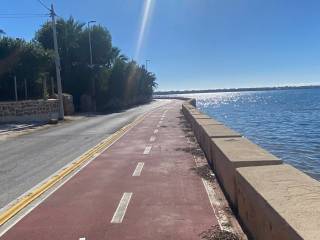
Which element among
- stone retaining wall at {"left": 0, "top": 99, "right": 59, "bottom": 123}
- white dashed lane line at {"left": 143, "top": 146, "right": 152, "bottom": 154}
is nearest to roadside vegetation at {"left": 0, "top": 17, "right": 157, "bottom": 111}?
stone retaining wall at {"left": 0, "top": 99, "right": 59, "bottom": 123}

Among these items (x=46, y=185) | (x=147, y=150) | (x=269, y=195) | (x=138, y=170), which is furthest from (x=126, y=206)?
(x=147, y=150)

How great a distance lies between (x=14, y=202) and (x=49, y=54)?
3265 centimetres

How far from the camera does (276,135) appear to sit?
1249 inches

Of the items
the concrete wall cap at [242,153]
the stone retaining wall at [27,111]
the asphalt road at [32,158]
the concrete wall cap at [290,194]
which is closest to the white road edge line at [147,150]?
the asphalt road at [32,158]

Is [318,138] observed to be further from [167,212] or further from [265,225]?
[265,225]

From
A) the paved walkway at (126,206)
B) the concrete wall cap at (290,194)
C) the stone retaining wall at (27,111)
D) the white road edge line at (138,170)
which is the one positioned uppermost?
the concrete wall cap at (290,194)

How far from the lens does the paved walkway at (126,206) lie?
23.1 feet

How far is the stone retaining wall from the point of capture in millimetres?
35344

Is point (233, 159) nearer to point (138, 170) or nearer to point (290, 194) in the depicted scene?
point (290, 194)

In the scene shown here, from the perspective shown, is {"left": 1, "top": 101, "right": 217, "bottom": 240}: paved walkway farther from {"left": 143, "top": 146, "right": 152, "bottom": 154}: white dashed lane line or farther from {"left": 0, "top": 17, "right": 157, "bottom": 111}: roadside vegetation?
{"left": 0, "top": 17, "right": 157, "bottom": 111}: roadside vegetation

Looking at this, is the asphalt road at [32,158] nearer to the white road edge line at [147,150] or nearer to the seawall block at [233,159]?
the white road edge line at [147,150]

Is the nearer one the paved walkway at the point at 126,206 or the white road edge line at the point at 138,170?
the paved walkway at the point at 126,206

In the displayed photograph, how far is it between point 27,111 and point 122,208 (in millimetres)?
29416

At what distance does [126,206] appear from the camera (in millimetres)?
8461
